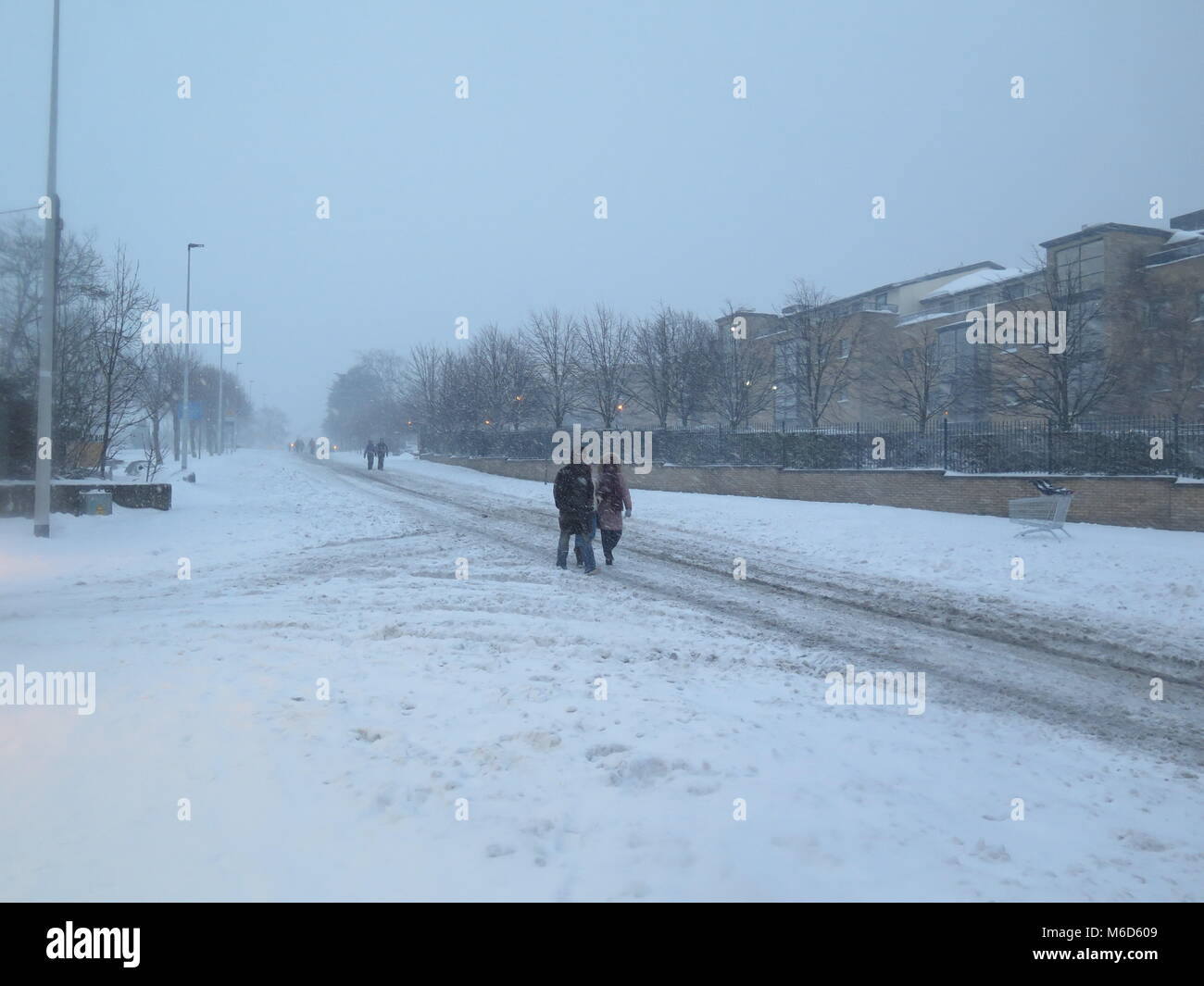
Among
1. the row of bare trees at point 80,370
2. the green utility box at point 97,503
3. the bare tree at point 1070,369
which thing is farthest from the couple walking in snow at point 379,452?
the bare tree at point 1070,369

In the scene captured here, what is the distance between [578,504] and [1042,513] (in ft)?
31.0

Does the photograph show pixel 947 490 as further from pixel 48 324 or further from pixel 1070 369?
pixel 48 324

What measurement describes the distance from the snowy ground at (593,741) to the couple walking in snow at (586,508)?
83 cm

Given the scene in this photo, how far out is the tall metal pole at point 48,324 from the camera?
518 inches

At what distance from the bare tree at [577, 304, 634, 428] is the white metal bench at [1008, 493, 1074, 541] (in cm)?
2242

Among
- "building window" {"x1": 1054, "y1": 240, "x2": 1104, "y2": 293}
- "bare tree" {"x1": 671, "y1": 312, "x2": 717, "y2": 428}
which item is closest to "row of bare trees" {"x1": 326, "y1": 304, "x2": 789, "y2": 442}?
"bare tree" {"x1": 671, "y1": 312, "x2": 717, "y2": 428}

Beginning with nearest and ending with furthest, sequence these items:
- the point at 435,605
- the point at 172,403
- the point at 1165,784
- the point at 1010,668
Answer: the point at 1165,784
the point at 1010,668
the point at 435,605
the point at 172,403

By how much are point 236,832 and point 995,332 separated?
3016cm

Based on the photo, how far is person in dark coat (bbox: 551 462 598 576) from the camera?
1165 cm

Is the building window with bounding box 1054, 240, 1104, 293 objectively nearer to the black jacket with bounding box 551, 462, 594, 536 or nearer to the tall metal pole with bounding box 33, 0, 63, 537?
the black jacket with bounding box 551, 462, 594, 536

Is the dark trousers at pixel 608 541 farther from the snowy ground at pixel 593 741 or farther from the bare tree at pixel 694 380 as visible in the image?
the bare tree at pixel 694 380
